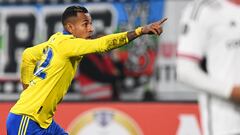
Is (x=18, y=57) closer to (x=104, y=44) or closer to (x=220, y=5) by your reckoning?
(x=104, y=44)

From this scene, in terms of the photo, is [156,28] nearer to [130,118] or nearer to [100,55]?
[130,118]

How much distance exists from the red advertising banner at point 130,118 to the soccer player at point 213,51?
5.91m

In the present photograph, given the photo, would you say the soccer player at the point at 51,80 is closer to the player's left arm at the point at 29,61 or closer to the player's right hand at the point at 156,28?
the player's left arm at the point at 29,61

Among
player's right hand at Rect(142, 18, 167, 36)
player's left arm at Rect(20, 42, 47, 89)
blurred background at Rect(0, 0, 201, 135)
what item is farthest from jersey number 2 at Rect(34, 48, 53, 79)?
blurred background at Rect(0, 0, 201, 135)

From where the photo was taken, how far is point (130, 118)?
992 cm

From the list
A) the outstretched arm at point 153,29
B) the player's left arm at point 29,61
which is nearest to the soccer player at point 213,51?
the outstretched arm at point 153,29

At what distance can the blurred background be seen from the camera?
32.3 feet

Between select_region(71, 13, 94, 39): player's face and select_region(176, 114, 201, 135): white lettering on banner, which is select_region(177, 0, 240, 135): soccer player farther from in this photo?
select_region(176, 114, 201, 135): white lettering on banner

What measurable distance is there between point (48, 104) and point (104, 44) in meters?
0.96

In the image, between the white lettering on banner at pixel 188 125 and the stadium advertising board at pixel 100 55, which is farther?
the stadium advertising board at pixel 100 55

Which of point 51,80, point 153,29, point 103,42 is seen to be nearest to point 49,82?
point 51,80

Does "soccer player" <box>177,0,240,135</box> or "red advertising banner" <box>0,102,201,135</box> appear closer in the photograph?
"soccer player" <box>177,0,240,135</box>

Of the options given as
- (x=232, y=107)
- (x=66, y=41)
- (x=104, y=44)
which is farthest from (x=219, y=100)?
(x=66, y=41)

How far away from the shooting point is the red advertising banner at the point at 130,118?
32.2ft
